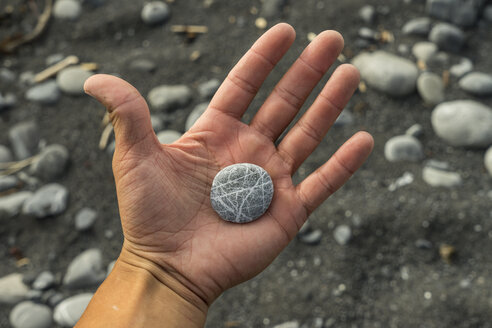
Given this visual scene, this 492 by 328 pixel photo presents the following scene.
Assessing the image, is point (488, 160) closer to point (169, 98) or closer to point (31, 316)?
point (169, 98)

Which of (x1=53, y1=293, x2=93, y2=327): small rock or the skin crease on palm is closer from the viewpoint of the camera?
the skin crease on palm

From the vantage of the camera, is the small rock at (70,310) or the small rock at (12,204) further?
the small rock at (12,204)

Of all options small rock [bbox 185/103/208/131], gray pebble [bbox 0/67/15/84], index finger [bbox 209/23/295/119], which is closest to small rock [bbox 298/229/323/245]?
index finger [bbox 209/23/295/119]

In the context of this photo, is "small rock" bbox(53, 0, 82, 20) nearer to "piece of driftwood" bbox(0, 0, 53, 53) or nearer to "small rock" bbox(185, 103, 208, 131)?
"piece of driftwood" bbox(0, 0, 53, 53)

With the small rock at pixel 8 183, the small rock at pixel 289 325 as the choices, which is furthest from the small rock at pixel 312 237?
the small rock at pixel 8 183

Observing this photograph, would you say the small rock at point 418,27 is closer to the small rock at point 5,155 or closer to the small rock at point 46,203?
the small rock at point 46,203

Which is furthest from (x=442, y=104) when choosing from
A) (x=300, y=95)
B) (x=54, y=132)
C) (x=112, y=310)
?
(x=54, y=132)
